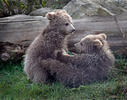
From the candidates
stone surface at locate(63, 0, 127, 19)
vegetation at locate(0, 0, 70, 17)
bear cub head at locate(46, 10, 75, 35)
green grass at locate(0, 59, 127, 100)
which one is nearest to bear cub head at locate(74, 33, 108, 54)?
bear cub head at locate(46, 10, 75, 35)

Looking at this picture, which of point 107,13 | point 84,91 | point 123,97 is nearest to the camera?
point 123,97

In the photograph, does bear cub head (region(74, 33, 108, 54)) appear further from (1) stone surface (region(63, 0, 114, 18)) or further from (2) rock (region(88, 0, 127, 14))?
(2) rock (region(88, 0, 127, 14))

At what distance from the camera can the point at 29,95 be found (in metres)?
5.96

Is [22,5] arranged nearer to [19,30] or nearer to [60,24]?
[19,30]

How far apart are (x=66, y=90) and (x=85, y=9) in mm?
3094

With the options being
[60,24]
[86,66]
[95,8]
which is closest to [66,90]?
[86,66]

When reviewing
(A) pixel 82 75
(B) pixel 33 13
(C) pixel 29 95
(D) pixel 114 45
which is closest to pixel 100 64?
(A) pixel 82 75

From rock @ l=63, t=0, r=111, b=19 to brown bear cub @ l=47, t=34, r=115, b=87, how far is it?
1.82 meters

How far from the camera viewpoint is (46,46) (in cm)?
661

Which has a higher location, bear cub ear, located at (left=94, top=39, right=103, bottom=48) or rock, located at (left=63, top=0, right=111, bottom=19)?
bear cub ear, located at (left=94, top=39, right=103, bottom=48)

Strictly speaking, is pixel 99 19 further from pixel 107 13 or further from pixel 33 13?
pixel 33 13

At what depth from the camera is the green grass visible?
18.6ft

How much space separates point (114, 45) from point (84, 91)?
1.89m

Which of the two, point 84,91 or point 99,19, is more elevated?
point 99,19
